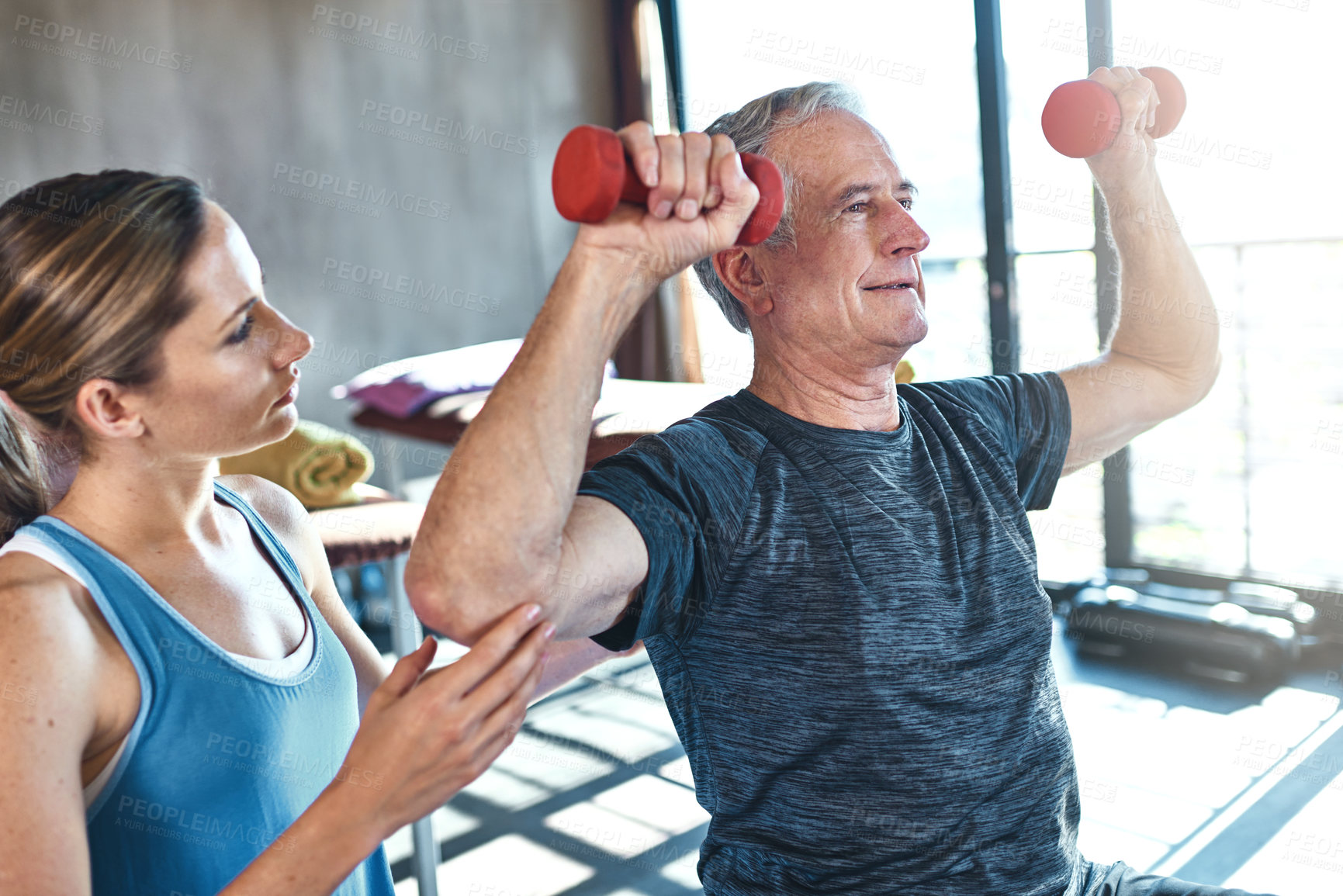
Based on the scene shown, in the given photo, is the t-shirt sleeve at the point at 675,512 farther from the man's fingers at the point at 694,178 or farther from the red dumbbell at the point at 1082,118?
the red dumbbell at the point at 1082,118

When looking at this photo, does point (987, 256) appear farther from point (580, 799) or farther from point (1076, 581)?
point (580, 799)

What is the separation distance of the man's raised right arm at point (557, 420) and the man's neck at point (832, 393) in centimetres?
38

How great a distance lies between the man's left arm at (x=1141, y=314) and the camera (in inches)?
53.1

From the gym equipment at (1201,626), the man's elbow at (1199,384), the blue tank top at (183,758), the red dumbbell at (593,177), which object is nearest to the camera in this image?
the red dumbbell at (593,177)

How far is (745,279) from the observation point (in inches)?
48.6

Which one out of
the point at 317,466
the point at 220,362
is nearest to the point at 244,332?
the point at 220,362

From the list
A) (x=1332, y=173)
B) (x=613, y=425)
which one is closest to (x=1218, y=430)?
(x=1332, y=173)

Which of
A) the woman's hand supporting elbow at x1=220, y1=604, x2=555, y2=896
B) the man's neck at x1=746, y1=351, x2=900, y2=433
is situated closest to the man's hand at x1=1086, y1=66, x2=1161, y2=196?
the man's neck at x1=746, y1=351, x2=900, y2=433

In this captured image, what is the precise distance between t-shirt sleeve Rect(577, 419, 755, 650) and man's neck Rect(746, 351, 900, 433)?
15 cm

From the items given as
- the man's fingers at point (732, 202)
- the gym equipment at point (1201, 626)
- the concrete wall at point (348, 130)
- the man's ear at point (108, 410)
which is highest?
the concrete wall at point (348, 130)

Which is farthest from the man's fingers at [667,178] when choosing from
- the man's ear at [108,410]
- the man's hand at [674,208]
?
the man's ear at [108,410]

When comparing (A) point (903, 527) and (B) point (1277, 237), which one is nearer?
(A) point (903, 527)

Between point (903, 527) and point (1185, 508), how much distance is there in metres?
2.96

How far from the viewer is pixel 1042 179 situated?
364cm
